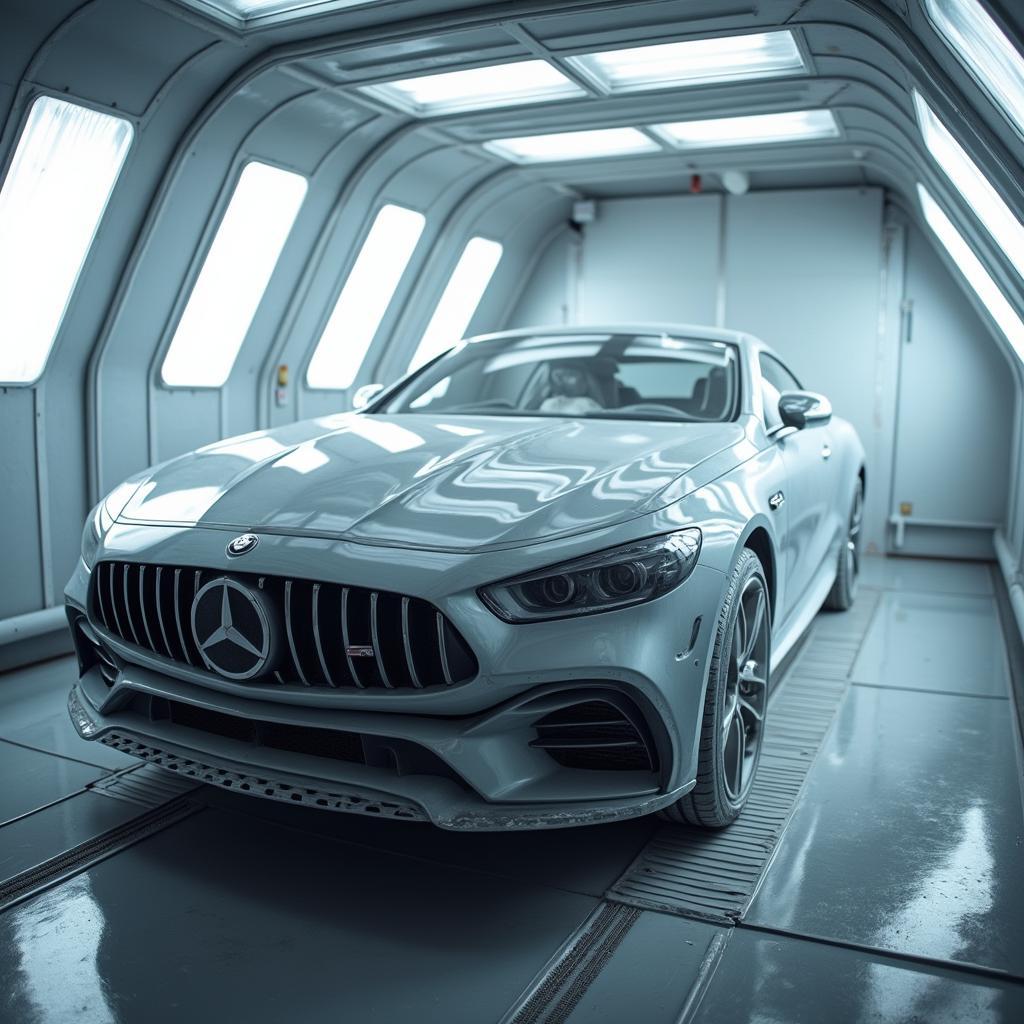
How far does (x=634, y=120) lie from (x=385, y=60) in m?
1.71

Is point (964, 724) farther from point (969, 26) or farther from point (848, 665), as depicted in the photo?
point (969, 26)

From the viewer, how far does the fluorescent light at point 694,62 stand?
4.62 m

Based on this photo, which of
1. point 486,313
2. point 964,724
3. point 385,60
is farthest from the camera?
point 486,313

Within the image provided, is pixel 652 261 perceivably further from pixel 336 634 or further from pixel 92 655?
pixel 336 634

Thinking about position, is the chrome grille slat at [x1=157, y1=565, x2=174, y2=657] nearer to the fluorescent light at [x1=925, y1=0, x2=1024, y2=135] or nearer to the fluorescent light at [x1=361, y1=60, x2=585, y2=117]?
the fluorescent light at [x1=925, y1=0, x2=1024, y2=135]

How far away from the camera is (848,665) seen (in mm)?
4777

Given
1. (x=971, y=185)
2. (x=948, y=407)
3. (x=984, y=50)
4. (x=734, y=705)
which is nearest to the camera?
(x=734, y=705)

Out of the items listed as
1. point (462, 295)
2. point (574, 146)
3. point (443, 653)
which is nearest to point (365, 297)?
point (462, 295)

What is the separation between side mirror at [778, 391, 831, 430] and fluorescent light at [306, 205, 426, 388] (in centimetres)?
378

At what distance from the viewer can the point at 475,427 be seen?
3580mm

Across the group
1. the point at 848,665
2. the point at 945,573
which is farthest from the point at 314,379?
the point at 945,573

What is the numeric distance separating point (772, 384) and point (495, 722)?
2.52 metres

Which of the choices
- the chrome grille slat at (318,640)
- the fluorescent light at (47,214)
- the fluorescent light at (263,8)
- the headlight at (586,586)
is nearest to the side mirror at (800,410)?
the headlight at (586,586)

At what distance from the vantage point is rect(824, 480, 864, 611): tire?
566 centimetres
